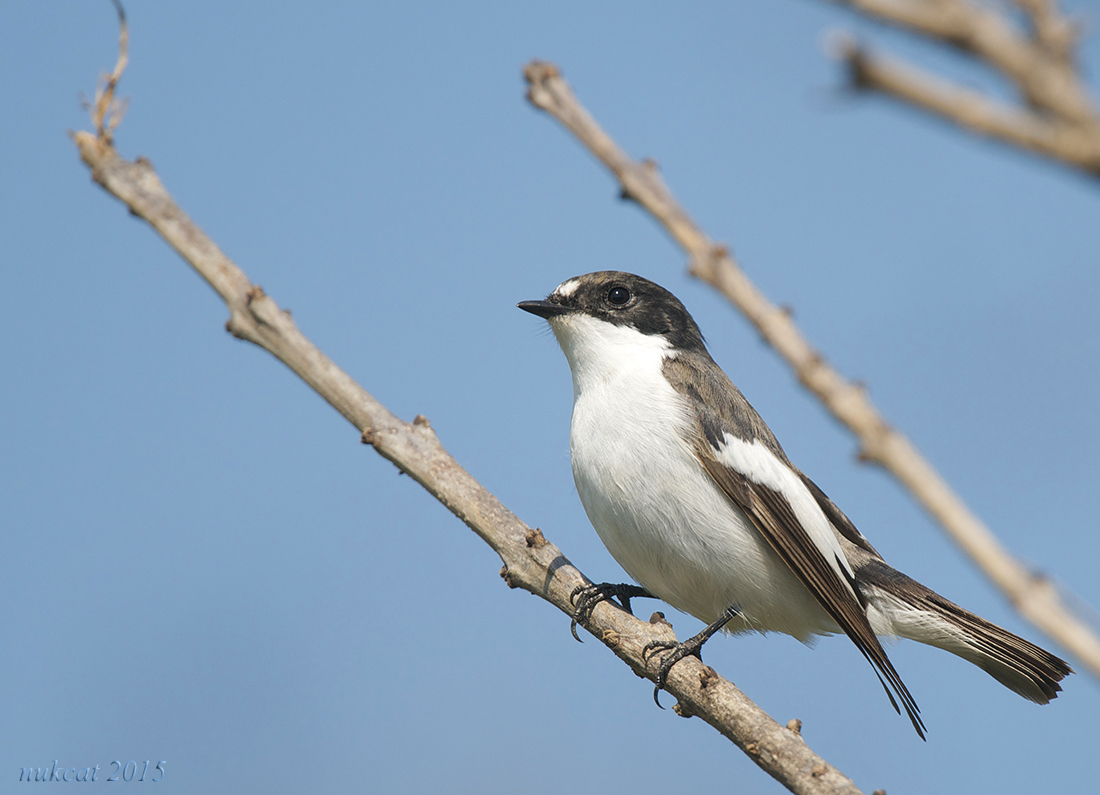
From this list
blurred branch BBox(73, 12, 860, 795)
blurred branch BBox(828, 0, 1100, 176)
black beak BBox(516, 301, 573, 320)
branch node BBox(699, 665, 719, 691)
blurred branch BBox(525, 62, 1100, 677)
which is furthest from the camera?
black beak BBox(516, 301, 573, 320)

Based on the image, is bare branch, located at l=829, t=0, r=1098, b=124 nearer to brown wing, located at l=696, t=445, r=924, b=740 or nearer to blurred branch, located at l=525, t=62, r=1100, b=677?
blurred branch, located at l=525, t=62, r=1100, b=677

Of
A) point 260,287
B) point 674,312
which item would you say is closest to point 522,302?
point 674,312

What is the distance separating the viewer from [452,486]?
383 centimetres

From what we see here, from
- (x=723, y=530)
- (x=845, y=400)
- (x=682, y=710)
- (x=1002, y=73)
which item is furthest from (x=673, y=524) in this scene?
(x=1002, y=73)

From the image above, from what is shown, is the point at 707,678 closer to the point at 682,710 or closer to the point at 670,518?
the point at 682,710

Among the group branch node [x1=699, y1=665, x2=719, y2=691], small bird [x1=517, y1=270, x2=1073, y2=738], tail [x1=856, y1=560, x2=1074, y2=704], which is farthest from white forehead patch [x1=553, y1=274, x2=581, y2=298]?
branch node [x1=699, y1=665, x2=719, y2=691]

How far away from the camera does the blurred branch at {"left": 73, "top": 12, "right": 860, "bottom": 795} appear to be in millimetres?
2541

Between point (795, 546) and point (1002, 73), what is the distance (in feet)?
14.4

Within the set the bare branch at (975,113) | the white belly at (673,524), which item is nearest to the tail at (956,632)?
the white belly at (673,524)

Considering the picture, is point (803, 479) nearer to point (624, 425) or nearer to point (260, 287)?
point (624, 425)

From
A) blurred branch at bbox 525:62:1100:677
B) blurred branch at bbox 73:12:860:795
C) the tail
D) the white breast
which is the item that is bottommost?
blurred branch at bbox 525:62:1100:677

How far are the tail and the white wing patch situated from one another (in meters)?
0.23

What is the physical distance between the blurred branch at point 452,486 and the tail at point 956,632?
1.91 m

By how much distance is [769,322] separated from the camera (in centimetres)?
102
